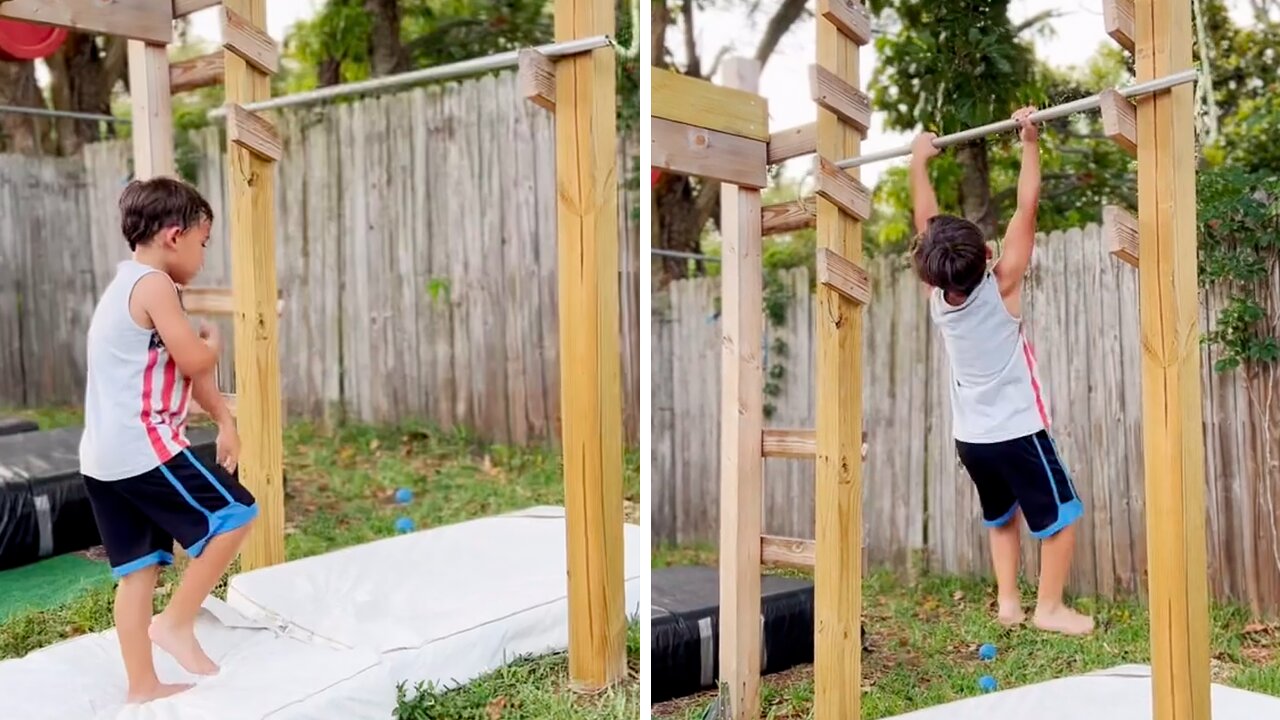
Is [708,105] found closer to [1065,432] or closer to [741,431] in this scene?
[741,431]

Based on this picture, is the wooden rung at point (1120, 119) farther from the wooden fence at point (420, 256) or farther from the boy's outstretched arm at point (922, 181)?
the wooden fence at point (420, 256)

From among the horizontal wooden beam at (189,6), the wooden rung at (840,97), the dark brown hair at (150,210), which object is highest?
the horizontal wooden beam at (189,6)

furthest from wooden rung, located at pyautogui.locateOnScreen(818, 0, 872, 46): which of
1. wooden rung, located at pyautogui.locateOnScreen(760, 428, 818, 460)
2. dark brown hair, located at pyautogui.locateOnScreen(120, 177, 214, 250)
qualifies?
dark brown hair, located at pyautogui.locateOnScreen(120, 177, 214, 250)

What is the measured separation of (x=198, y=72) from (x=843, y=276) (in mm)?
1484

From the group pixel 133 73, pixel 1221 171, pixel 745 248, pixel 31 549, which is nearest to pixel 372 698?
pixel 31 549

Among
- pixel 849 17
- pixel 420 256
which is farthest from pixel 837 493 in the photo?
pixel 420 256

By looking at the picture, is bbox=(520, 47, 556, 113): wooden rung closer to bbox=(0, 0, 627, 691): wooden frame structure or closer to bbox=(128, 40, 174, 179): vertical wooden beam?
bbox=(0, 0, 627, 691): wooden frame structure

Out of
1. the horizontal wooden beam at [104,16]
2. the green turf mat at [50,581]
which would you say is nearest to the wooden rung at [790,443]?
the green turf mat at [50,581]

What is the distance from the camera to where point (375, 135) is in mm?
3912

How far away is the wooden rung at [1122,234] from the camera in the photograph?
198 cm

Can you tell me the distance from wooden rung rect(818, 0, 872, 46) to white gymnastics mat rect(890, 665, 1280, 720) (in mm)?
1290

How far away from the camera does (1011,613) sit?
2.21 meters

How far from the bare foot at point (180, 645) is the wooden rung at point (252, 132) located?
100 centimetres

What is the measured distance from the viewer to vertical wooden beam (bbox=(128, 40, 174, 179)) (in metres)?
2.48
